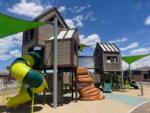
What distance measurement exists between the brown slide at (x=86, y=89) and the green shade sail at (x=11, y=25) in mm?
8287

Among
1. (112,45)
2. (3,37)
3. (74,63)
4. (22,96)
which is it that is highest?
(112,45)

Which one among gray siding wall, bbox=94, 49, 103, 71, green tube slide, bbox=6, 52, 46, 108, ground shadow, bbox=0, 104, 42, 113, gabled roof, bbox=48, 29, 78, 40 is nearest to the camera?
green tube slide, bbox=6, 52, 46, 108

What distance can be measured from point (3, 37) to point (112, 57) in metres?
22.9

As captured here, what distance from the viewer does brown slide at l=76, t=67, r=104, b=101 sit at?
791 inches

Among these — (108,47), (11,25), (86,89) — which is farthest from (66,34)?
(108,47)

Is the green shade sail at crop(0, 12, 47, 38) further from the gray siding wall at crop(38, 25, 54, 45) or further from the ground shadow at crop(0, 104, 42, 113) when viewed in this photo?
the gray siding wall at crop(38, 25, 54, 45)

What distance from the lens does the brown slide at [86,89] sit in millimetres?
20094

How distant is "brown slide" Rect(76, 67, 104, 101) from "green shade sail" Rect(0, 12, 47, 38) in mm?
8287

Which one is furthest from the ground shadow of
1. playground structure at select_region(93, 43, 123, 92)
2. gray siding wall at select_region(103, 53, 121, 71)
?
gray siding wall at select_region(103, 53, 121, 71)

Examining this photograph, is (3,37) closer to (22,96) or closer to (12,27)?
(12,27)

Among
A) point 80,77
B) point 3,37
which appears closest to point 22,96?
point 3,37

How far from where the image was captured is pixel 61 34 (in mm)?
18750

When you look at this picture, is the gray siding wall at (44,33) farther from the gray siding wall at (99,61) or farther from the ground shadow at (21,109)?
the gray siding wall at (99,61)

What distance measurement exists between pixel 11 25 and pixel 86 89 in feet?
32.2
